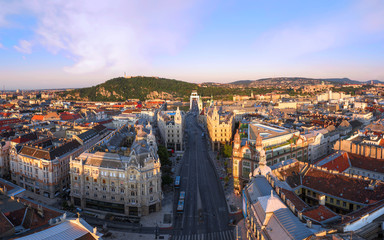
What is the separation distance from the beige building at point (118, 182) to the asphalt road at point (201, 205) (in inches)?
289

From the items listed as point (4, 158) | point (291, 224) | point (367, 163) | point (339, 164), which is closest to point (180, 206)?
point (291, 224)

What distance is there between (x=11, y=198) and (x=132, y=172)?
1955cm

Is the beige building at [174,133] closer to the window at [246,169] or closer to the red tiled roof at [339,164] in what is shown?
the window at [246,169]

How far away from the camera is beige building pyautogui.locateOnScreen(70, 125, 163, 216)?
2021 inches

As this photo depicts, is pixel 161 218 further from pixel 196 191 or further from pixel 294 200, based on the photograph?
pixel 294 200

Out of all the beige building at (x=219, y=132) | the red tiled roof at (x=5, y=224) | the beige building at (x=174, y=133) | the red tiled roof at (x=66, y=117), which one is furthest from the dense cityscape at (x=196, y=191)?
the red tiled roof at (x=66, y=117)

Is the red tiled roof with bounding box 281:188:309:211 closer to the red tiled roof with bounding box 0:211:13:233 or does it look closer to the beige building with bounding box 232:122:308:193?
the beige building with bounding box 232:122:308:193

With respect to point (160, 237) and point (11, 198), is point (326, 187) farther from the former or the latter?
point (11, 198)

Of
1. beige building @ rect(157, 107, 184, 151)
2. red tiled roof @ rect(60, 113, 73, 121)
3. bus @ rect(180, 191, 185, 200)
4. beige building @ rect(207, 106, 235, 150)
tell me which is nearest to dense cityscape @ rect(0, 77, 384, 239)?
bus @ rect(180, 191, 185, 200)

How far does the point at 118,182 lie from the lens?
51969mm

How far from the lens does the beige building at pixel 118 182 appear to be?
5134 centimetres

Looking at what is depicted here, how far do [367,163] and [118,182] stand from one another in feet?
173

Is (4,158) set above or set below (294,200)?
below

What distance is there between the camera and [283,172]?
49.9 m
